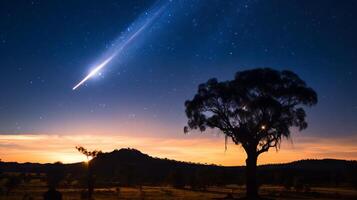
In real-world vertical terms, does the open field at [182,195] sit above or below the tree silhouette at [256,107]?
below

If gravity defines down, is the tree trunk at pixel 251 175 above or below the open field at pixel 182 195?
above

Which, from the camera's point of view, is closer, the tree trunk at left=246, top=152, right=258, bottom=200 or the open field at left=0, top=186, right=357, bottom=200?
the tree trunk at left=246, top=152, right=258, bottom=200

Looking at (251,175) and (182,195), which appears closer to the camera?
(251,175)

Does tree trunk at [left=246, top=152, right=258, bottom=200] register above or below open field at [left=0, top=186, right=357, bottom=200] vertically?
above

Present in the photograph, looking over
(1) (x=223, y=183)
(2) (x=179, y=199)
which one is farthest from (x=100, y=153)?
(1) (x=223, y=183)

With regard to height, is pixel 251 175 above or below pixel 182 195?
above

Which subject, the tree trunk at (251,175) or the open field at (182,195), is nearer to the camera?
the tree trunk at (251,175)

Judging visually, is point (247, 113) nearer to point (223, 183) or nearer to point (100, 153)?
point (100, 153)

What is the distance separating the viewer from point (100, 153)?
7244cm

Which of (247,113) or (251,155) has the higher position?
(247,113)

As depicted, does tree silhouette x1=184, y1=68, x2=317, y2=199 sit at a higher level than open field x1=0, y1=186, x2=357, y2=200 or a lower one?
higher

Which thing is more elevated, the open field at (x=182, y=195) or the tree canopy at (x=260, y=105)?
the tree canopy at (x=260, y=105)

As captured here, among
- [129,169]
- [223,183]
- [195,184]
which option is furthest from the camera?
[129,169]

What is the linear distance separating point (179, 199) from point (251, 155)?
9230 millimetres
